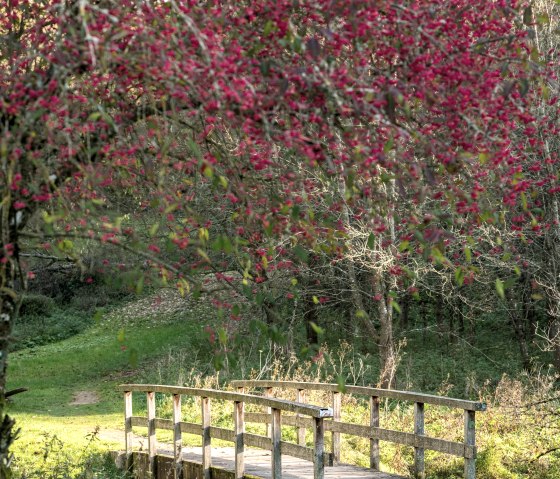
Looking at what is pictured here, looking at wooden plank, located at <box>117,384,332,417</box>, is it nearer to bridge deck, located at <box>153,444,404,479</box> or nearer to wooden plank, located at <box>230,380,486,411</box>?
wooden plank, located at <box>230,380,486,411</box>

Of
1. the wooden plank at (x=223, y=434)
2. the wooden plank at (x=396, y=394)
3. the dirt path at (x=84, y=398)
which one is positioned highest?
the wooden plank at (x=396, y=394)

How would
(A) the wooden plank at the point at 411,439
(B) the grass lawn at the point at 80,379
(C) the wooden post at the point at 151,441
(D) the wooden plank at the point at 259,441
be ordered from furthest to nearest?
(B) the grass lawn at the point at 80,379
(C) the wooden post at the point at 151,441
(D) the wooden plank at the point at 259,441
(A) the wooden plank at the point at 411,439

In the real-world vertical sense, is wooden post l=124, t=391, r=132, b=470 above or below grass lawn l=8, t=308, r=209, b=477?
above

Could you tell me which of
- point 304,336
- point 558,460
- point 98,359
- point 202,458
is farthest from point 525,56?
point 98,359

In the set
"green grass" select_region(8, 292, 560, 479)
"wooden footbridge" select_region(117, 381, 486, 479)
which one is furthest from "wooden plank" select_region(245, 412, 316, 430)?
"green grass" select_region(8, 292, 560, 479)

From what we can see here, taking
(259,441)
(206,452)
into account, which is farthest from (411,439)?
(206,452)

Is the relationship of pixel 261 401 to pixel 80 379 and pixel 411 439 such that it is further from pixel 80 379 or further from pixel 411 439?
pixel 80 379

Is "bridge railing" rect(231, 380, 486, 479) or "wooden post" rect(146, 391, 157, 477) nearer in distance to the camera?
"bridge railing" rect(231, 380, 486, 479)

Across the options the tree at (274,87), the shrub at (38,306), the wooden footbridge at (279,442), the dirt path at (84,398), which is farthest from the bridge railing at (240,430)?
the shrub at (38,306)

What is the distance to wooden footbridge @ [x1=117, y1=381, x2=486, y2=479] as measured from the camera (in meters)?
9.64

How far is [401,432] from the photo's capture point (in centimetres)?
1037

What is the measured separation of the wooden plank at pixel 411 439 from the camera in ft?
31.7

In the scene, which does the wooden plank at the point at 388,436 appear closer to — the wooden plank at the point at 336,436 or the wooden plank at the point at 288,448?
the wooden plank at the point at 288,448

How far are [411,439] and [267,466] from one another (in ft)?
6.27
